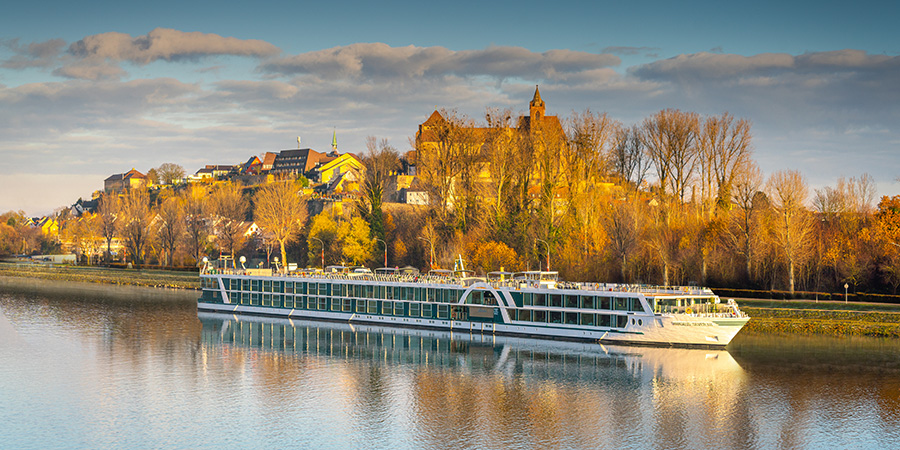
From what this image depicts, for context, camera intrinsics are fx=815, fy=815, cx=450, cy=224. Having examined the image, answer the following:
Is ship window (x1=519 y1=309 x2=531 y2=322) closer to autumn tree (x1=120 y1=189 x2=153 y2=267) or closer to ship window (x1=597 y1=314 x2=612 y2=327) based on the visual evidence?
ship window (x1=597 y1=314 x2=612 y2=327)

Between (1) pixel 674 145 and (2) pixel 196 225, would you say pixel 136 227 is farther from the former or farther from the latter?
(1) pixel 674 145

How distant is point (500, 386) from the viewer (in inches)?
1833

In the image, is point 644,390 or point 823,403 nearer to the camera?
point 823,403

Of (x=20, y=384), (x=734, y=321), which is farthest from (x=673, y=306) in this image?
A: (x=20, y=384)

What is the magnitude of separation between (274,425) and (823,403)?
1094 inches

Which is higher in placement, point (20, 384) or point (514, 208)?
point (514, 208)

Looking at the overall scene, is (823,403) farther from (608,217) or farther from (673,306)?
(608,217)

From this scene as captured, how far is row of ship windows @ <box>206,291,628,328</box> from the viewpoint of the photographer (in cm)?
5934

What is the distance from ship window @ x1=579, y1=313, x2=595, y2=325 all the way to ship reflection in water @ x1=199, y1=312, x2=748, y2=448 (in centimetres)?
184

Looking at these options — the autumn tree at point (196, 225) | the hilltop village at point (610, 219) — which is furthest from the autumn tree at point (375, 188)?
the autumn tree at point (196, 225)

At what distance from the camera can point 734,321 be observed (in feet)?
184

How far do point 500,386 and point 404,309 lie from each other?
77.6ft

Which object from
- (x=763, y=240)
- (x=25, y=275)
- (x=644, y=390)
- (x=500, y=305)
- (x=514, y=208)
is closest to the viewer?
(x=644, y=390)

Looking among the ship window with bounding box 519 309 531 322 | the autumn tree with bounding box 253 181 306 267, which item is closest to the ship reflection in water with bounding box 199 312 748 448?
the ship window with bounding box 519 309 531 322
